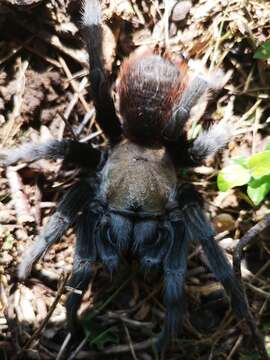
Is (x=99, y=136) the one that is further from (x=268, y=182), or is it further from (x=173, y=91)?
(x=268, y=182)

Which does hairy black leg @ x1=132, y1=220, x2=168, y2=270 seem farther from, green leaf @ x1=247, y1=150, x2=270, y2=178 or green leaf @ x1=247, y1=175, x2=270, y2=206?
green leaf @ x1=247, y1=150, x2=270, y2=178

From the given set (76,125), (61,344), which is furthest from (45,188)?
(61,344)

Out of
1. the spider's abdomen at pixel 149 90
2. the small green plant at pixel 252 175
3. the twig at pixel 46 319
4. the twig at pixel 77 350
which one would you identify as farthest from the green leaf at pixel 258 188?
the twig at pixel 77 350

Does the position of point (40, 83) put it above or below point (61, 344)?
above

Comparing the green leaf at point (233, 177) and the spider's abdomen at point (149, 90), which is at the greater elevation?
the spider's abdomen at point (149, 90)

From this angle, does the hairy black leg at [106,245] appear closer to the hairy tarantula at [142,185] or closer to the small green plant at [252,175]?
the hairy tarantula at [142,185]

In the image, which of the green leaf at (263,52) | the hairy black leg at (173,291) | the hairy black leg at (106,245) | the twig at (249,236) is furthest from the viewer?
the green leaf at (263,52)

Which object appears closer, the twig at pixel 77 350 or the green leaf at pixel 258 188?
the green leaf at pixel 258 188
